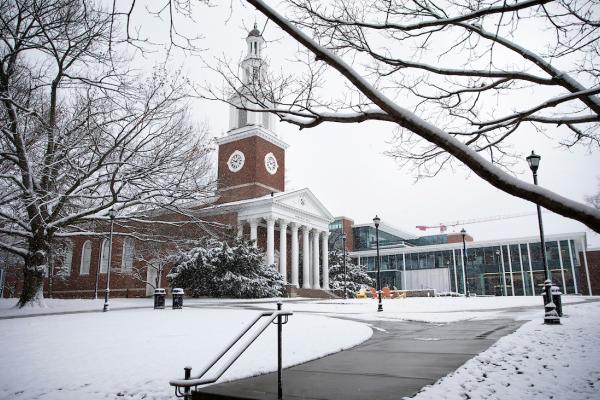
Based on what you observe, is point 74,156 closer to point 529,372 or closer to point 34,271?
point 34,271

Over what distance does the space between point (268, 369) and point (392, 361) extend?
6.09 feet

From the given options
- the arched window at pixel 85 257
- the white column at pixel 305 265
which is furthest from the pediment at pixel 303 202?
the arched window at pixel 85 257

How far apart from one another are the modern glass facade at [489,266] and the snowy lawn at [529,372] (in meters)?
44.6

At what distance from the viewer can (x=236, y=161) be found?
47.3 m

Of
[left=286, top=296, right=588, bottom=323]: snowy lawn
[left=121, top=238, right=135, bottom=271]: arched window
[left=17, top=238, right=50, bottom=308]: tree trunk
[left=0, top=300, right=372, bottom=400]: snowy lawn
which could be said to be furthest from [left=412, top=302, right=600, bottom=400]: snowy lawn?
[left=121, top=238, right=135, bottom=271]: arched window

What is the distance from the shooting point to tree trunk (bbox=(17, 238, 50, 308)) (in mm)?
18438

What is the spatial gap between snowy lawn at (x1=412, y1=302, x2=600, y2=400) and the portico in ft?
97.6

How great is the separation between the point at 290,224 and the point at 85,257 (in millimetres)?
24604

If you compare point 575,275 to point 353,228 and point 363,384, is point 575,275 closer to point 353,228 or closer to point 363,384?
point 353,228

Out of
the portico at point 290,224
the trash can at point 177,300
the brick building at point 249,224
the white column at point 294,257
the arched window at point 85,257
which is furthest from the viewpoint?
the arched window at point 85,257

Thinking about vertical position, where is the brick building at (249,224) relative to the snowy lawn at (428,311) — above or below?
above

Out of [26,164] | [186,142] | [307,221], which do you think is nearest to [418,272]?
[307,221]

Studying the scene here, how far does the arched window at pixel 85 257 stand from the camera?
49469 mm

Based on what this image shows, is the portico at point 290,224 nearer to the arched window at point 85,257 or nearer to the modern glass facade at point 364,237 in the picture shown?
the arched window at point 85,257
